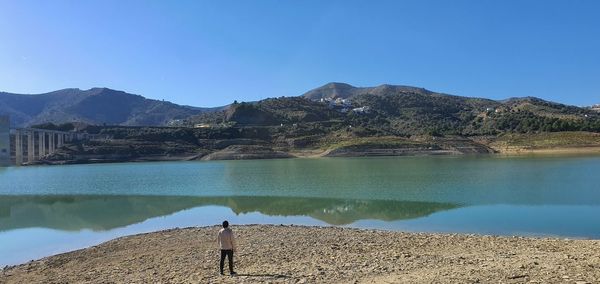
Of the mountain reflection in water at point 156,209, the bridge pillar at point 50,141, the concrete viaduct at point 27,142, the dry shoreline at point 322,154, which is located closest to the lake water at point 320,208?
the mountain reflection in water at point 156,209

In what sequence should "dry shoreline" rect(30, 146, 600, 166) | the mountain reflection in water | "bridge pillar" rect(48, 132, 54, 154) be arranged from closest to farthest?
the mountain reflection in water, "dry shoreline" rect(30, 146, 600, 166), "bridge pillar" rect(48, 132, 54, 154)

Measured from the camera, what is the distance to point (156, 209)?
32.2m

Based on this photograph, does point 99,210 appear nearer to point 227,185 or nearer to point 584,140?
point 227,185

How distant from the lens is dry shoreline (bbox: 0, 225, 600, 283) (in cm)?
1111

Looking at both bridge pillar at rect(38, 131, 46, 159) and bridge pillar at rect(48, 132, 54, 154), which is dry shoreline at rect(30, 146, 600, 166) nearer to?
bridge pillar at rect(38, 131, 46, 159)

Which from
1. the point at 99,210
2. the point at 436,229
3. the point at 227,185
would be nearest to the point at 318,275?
the point at 436,229

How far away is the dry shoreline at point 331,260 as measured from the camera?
1111 centimetres

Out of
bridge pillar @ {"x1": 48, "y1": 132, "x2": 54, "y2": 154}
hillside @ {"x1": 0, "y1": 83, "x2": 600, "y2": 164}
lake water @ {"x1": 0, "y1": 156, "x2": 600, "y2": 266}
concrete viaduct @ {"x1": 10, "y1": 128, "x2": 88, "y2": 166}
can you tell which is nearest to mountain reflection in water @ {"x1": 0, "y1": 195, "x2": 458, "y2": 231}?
lake water @ {"x1": 0, "y1": 156, "x2": 600, "y2": 266}

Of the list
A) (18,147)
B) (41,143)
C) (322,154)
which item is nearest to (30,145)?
(41,143)

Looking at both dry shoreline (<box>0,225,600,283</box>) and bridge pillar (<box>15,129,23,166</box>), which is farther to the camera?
bridge pillar (<box>15,129,23,166</box>)

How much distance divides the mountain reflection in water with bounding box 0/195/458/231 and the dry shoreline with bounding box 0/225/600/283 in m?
6.62

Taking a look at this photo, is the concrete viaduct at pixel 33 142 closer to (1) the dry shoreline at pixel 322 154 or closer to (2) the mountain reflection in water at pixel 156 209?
(1) the dry shoreline at pixel 322 154

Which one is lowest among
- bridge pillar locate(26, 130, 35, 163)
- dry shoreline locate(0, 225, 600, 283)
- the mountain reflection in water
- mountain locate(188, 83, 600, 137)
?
the mountain reflection in water

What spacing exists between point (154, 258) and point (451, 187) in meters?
25.9
